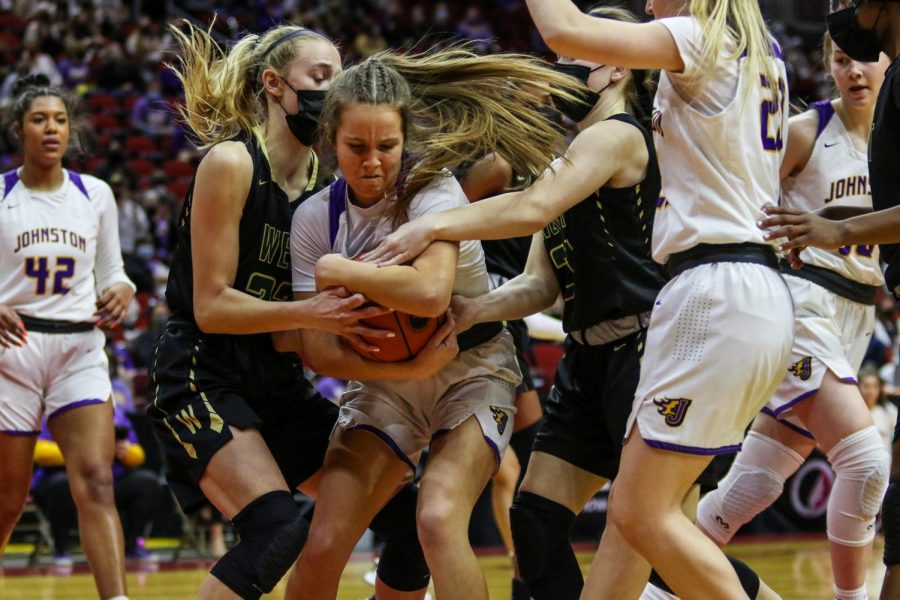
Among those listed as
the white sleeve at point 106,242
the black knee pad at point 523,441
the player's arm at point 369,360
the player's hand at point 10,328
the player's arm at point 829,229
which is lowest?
the black knee pad at point 523,441

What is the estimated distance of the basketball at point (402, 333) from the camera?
141 inches

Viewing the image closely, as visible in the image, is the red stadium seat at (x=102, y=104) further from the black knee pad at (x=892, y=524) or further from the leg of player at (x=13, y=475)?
the black knee pad at (x=892, y=524)

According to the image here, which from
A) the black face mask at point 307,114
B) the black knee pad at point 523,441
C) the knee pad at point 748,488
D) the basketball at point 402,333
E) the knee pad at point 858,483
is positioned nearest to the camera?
the basketball at point 402,333

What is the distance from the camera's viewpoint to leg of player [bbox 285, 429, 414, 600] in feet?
12.0

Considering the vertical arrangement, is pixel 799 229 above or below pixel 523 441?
above

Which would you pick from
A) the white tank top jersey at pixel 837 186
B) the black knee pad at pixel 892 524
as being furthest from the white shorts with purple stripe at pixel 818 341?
the black knee pad at pixel 892 524

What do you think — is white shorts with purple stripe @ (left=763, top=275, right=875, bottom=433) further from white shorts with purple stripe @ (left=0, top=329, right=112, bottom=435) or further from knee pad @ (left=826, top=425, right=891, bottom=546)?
white shorts with purple stripe @ (left=0, top=329, right=112, bottom=435)

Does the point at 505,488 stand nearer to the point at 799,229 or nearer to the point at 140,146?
the point at 799,229

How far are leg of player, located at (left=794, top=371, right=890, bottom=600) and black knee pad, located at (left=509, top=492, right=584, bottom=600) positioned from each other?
51.9 inches

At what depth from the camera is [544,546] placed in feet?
12.2

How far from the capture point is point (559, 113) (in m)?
3.90

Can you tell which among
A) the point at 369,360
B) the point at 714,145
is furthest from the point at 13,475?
the point at 714,145

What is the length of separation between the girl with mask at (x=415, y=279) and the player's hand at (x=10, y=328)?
2046mm

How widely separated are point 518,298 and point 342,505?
0.89 metres
